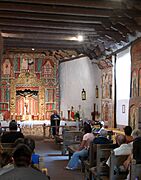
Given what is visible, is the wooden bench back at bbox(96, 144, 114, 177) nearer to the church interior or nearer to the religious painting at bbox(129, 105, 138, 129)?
the church interior

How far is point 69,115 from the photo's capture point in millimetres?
18578

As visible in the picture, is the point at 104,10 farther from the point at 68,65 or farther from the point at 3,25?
the point at 68,65

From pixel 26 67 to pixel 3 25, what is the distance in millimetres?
8172

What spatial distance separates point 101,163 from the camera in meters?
6.21

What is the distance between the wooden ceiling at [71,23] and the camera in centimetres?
872

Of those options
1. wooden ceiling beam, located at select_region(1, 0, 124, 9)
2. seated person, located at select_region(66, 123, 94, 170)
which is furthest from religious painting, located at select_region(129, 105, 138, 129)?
wooden ceiling beam, located at select_region(1, 0, 124, 9)

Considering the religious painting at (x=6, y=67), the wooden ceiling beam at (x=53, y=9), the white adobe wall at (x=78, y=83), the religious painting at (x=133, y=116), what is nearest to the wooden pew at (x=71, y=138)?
the religious painting at (x=133, y=116)

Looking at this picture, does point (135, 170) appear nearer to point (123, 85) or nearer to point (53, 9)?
point (53, 9)

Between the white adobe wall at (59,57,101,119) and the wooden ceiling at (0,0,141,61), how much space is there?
8.64 ft

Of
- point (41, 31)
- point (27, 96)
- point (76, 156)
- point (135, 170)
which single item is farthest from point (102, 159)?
point (27, 96)

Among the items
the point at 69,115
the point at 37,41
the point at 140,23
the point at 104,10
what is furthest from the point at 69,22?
the point at 69,115

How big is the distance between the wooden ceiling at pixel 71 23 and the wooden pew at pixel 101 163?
12.2 feet

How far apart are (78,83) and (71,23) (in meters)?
7.96

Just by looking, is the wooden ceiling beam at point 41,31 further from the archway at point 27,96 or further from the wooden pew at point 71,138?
the archway at point 27,96
